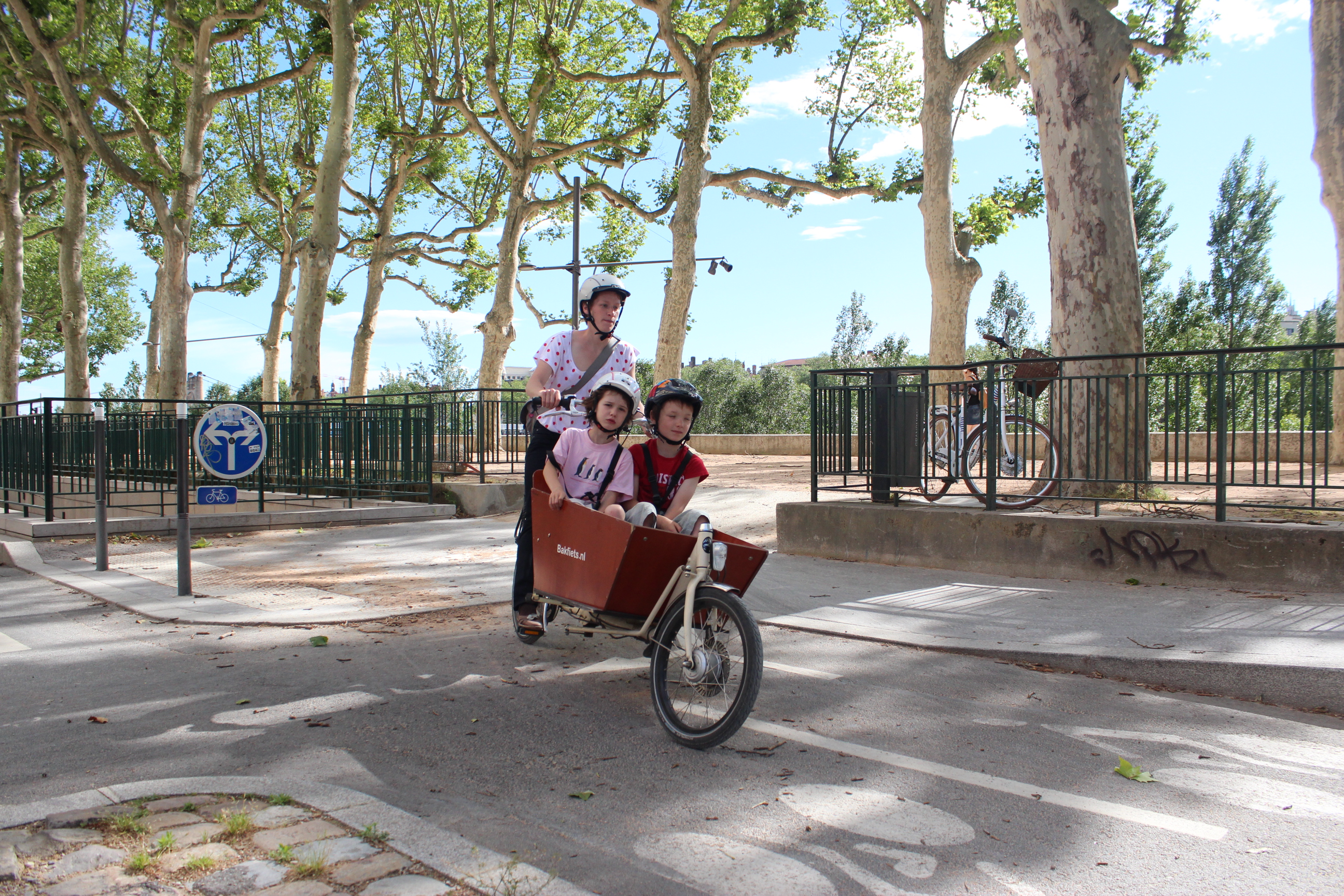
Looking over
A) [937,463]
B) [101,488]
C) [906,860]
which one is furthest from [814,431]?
[906,860]

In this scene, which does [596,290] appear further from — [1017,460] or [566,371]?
[1017,460]

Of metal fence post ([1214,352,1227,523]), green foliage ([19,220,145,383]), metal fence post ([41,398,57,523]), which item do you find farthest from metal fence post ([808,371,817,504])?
green foliage ([19,220,145,383])

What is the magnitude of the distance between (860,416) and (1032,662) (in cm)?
419

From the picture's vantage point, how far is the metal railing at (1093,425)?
701 centimetres

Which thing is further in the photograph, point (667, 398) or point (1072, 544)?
point (1072, 544)

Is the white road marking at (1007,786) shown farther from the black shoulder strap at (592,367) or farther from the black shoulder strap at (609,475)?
the black shoulder strap at (592,367)

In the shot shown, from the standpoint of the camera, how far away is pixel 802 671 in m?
4.90

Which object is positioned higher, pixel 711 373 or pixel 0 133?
pixel 0 133

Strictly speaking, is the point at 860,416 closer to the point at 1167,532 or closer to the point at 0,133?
the point at 1167,532

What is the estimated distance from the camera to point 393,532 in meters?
11.2

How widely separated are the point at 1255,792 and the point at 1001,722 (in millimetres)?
989

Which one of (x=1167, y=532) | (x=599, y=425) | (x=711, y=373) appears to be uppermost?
(x=711, y=373)

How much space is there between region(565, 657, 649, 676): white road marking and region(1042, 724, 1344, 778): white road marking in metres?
2.00

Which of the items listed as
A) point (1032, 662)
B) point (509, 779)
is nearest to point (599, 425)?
point (509, 779)
